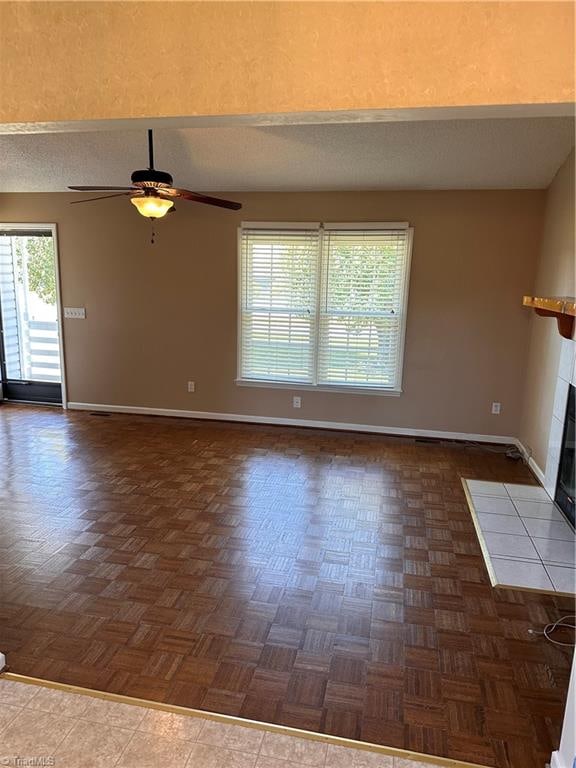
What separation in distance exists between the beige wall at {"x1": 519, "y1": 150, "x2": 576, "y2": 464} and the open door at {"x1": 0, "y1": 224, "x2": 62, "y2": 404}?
16.1 feet

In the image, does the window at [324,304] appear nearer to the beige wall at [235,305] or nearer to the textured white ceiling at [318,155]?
the beige wall at [235,305]

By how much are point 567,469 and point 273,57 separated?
3244 mm

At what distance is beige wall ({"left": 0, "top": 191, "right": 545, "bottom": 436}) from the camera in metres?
4.61

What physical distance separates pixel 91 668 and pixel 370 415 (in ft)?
11.8

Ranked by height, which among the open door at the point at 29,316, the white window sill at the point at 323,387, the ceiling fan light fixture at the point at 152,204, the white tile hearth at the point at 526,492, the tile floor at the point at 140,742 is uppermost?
the ceiling fan light fixture at the point at 152,204

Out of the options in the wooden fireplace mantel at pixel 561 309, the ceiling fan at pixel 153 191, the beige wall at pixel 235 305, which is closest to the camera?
the wooden fireplace mantel at pixel 561 309

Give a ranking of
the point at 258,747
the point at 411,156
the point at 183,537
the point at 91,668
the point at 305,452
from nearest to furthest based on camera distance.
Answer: the point at 258,747, the point at 91,668, the point at 183,537, the point at 411,156, the point at 305,452

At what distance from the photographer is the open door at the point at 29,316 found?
5.54 meters

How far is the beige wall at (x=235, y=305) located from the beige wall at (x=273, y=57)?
3449mm

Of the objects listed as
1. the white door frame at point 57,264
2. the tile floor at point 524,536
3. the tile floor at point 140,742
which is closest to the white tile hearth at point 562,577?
the tile floor at point 524,536

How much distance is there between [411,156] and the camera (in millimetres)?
3941

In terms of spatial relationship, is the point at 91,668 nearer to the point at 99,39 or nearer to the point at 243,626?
the point at 243,626

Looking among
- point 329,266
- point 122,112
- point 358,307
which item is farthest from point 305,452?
point 122,112

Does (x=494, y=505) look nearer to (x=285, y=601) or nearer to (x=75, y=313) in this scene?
(x=285, y=601)
